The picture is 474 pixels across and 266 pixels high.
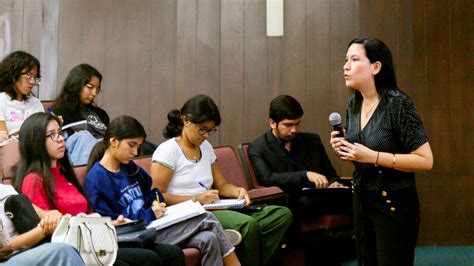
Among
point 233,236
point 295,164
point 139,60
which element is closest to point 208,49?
point 139,60

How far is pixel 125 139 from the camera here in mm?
3113

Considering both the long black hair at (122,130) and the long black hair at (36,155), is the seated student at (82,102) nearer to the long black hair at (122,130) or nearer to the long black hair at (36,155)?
the long black hair at (122,130)

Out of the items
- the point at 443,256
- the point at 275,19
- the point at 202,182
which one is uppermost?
the point at 275,19

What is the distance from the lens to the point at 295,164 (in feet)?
13.5

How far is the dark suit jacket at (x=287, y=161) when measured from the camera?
3896 mm

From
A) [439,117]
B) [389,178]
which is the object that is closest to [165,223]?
[389,178]

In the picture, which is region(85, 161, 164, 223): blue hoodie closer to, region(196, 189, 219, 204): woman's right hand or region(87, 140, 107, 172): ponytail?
region(87, 140, 107, 172): ponytail

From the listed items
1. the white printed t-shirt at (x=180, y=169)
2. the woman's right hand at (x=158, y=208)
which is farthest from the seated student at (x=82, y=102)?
the woman's right hand at (x=158, y=208)

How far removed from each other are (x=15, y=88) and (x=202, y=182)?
1.39 meters

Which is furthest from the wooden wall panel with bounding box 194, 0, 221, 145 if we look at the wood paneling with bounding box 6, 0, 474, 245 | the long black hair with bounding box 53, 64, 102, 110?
the long black hair with bounding box 53, 64, 102, 110

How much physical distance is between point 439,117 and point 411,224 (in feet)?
8.27

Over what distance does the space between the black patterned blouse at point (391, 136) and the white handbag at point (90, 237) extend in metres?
0.99

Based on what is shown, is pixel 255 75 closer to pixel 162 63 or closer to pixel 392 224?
pixel 162 63

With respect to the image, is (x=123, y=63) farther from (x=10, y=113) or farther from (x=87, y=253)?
(x=87, y=253)
